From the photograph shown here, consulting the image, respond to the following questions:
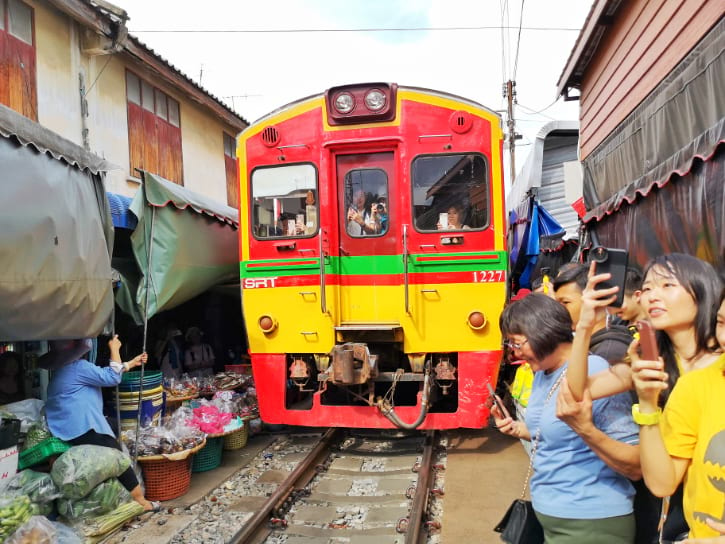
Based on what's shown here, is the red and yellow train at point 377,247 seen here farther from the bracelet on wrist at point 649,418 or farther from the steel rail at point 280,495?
the bracelet on wrist at point 649,418

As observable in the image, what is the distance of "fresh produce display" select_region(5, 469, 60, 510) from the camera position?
4.01 meters

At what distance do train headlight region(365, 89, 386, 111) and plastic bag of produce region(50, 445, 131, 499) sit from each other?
3958mm

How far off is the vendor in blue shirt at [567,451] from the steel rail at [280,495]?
258cm

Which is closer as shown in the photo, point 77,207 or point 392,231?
point 77,207

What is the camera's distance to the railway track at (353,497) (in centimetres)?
425

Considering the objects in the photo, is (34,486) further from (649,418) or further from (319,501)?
(649,418)

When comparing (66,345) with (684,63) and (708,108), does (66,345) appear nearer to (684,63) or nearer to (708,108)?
(708,108)

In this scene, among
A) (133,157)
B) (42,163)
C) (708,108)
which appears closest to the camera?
(708,108)

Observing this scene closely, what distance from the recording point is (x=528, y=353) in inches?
84.5

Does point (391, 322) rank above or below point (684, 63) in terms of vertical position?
below

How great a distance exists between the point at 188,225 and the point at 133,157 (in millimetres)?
4263

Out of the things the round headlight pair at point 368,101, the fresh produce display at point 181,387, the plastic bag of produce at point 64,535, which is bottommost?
the plastic bag of produce at point 64,535

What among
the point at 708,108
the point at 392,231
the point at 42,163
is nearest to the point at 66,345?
the point at 42,163

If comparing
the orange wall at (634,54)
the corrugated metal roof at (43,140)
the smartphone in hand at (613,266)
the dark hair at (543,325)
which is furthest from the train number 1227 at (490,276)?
the smartphone in hand at (613,266)
